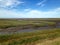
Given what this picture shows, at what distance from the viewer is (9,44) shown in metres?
16.7

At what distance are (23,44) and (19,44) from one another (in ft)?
1.94

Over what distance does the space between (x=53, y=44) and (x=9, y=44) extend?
634 cm

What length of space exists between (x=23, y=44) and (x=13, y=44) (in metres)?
1.49

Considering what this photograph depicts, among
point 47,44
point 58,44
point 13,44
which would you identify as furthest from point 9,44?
point 58,44

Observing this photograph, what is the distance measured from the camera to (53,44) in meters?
15.2

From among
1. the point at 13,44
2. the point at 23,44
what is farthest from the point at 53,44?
the point at 13,44

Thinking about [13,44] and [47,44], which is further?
[13,44]

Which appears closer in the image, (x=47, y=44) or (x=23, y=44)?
(x=47, y=44)

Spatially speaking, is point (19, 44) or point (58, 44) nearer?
point (58, 44)

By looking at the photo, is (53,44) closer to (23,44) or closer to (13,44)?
(23,44)

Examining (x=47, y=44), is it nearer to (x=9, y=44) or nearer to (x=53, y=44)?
(x=53, y=44)

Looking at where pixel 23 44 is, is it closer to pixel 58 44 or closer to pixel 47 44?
pixel 47 44

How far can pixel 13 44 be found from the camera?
55.4 ft

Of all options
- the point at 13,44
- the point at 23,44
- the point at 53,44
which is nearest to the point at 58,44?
the point at 53,44
